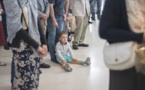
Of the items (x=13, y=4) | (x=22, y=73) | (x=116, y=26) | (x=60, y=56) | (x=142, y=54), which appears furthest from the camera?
(x=60, y=56)

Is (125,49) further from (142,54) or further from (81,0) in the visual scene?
(81,0)

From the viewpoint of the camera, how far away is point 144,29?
1.25 m

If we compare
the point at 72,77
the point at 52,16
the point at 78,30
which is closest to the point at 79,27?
the point at 78,30

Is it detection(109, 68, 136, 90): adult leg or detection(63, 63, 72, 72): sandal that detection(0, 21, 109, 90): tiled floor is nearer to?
detection(63, 63, 72, 72): sandal

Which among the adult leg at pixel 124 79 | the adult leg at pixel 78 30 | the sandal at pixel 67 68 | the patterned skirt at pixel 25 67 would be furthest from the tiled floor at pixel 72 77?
the adult leg at pixel 124 79

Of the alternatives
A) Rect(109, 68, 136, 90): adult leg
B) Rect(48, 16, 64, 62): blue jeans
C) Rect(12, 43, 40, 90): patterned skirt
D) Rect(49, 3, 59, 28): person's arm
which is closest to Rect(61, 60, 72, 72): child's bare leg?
Rect(48, 16, 64, 62): blue jeans

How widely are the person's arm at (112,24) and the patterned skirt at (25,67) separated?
4.47 ft

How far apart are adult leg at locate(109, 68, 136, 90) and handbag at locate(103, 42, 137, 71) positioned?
0.04 meters

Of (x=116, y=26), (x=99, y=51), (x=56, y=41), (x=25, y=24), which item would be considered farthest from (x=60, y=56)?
(x=116, y=26)

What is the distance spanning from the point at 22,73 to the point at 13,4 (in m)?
0.71

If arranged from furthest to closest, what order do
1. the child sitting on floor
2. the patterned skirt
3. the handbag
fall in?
the child sitting on floor < the patterned skirt < the handbag

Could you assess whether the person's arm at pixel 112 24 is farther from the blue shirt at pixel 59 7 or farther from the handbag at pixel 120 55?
the blue shirt at pixel 59 7

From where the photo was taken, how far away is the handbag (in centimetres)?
123

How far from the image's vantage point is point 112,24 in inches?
50.2
